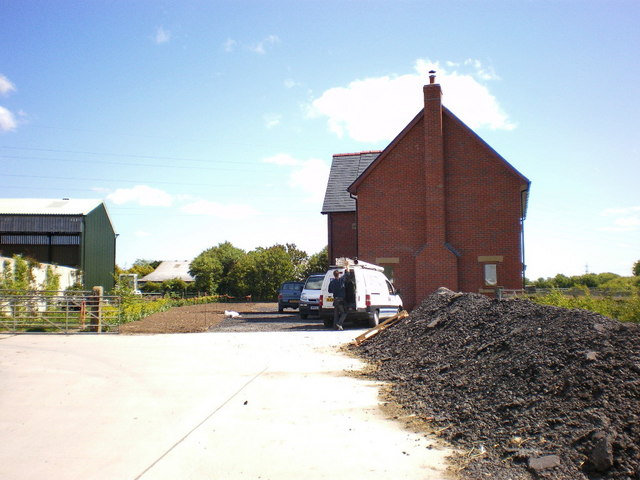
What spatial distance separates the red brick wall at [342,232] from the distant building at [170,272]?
55.3m

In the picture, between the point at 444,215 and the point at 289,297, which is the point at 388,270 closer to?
the point at 444,215

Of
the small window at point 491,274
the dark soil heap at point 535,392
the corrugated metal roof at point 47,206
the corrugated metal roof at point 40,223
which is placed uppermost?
the corrugated metal roof at point 47,206

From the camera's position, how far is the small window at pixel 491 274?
24.0 m

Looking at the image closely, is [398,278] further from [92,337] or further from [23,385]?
[23,385]

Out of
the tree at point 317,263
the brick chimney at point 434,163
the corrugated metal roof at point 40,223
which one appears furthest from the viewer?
the tree at point 317,263

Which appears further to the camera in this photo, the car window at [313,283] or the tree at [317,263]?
the tree at [317,263]

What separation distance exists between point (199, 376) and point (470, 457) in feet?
18.8

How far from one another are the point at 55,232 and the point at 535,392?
35.7m

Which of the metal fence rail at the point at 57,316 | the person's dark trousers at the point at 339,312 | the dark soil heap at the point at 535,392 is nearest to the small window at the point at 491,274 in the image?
the person's dark trousers at the point at 339,312

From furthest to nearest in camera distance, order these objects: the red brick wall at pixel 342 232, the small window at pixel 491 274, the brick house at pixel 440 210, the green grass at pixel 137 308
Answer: the red brick wall at pixel 342 232
the brick house at pixel 440 210
the small window at pixel 491 274
the green grass at pixel 137 308

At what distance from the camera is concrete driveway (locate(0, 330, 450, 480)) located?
16.0 ft

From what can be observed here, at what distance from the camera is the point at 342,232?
31.6 m

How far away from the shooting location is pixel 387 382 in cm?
888

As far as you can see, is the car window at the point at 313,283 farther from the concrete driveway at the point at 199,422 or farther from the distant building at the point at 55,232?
the distant building at the point at 55,232
